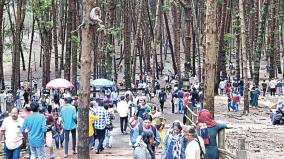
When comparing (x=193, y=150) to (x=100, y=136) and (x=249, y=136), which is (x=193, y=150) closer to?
(x=100, y=136)

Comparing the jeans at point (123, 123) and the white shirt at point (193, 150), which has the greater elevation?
the white shirt at point (193, 150)

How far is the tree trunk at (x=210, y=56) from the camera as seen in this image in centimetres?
1483

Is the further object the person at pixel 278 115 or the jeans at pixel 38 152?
the person at pixel 278 115

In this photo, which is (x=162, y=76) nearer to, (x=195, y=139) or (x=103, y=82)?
(x=103, y=82)

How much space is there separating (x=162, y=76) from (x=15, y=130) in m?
46.9

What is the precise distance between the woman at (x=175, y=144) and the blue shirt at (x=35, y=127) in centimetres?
308

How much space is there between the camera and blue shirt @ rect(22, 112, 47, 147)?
40.3 feet

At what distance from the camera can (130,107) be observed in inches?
867

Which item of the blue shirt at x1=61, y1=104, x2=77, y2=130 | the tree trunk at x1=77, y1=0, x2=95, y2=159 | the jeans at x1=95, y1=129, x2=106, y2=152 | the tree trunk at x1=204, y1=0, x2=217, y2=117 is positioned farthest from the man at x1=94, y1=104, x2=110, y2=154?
the tree trunk at x1=77, y1=0, x2=95, y2=159

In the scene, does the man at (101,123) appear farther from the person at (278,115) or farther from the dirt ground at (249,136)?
the person at (278,115)

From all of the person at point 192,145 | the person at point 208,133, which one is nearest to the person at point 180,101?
the person at point 208,133

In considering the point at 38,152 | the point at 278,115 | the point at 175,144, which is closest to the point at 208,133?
the point at 175,144

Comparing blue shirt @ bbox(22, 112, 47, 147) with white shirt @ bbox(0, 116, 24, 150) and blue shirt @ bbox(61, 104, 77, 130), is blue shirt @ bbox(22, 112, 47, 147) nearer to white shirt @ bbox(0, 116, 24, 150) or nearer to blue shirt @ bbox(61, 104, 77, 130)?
white shirt @ bbox(0, 116, 24, 150)

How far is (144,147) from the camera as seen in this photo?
Answer: 1034 centimetres
